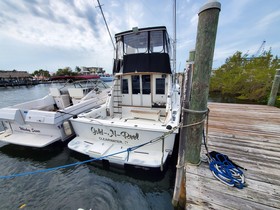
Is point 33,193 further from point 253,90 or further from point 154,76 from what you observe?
point 253,90

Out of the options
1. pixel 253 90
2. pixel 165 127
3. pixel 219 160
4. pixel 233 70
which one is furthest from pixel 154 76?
pixel 233 70

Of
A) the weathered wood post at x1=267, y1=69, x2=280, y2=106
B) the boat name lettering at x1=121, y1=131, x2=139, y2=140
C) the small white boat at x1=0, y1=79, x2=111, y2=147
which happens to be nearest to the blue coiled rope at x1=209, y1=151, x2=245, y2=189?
the boat name lettering at x1=121, y1=131, x2=139, y2=140

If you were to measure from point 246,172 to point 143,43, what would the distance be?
418 centimetres

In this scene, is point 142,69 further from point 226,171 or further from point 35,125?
point 35,125

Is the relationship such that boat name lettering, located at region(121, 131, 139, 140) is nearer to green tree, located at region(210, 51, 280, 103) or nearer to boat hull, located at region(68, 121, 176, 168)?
boat hull, located at region(68, 121, 176, 168)

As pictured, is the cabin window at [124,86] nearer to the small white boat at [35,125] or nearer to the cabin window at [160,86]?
the cabin window at [160,86]

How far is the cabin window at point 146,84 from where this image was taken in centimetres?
422

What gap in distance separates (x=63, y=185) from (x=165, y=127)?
246 centimetres

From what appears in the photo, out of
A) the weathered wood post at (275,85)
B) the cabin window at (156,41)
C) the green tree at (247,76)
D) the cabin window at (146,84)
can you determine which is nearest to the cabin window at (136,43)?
the cabin window at (156,41)

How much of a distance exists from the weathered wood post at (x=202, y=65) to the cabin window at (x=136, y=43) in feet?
9.12

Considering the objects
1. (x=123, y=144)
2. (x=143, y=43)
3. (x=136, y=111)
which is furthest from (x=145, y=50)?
(x=123, y=144)

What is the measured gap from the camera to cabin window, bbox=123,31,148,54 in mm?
4027

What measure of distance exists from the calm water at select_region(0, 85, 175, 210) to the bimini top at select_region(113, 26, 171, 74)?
2853 mm

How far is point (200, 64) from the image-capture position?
1.59m
